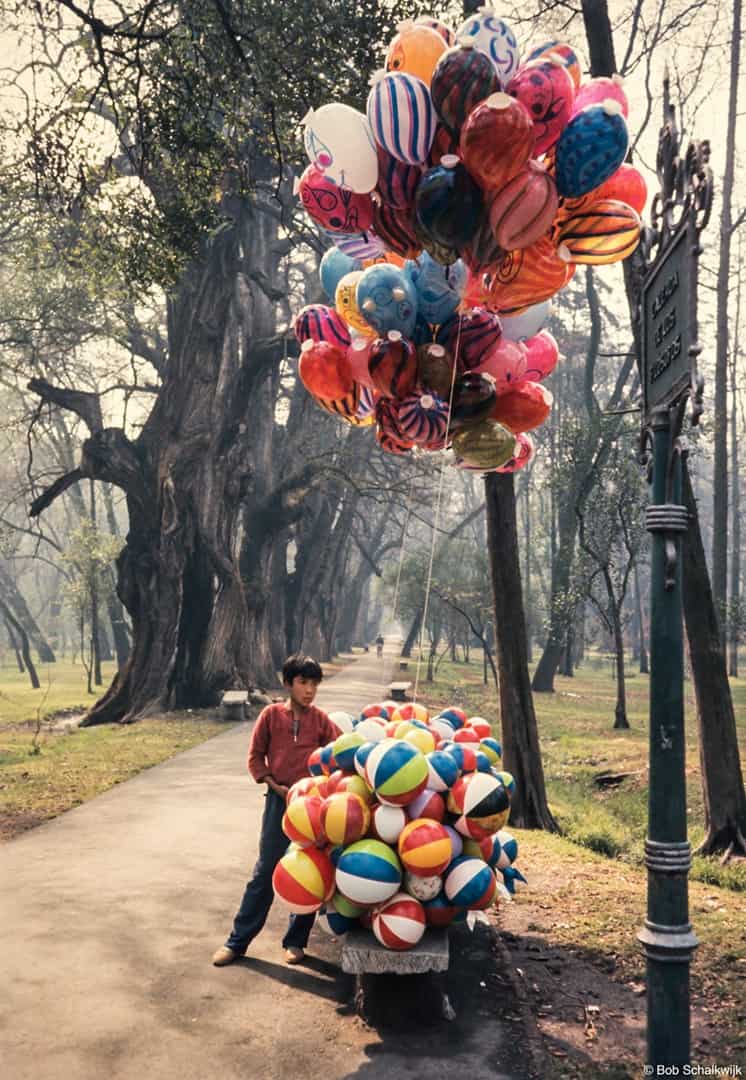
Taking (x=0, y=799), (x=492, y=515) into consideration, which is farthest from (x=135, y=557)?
(x=492, y=515)

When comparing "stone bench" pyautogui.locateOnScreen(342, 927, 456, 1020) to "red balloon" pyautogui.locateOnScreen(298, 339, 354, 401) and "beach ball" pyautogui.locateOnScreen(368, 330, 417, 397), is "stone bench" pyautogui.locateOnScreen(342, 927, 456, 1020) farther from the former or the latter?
"red balloon" pyautogui.locateOnScreen(298, 339, 354, 401)

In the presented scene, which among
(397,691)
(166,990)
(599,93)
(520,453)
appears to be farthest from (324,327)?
(397,691)

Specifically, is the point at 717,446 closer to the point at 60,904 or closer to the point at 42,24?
the point at 42,24

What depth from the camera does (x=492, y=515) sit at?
9156 mm

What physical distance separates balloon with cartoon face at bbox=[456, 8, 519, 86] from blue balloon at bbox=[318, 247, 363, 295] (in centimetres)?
156

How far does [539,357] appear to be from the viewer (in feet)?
20.7

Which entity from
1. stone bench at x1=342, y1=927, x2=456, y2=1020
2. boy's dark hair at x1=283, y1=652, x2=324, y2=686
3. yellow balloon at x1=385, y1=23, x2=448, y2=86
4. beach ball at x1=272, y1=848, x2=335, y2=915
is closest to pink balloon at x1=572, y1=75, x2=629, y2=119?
yellow balloon at x1=385, y1=23, x2=448, y2=86

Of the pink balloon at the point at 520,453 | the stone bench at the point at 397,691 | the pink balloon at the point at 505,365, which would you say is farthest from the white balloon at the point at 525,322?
the stone bench at the point at 397,691

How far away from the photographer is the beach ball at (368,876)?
4.37 m

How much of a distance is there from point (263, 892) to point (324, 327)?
11.1 ft

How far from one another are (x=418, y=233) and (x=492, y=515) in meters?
4.20

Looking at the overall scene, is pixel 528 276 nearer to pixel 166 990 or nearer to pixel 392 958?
pixel 392 958

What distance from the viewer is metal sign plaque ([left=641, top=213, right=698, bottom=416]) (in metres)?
3.06

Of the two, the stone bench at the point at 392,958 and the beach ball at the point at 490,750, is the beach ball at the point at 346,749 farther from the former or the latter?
the stone bench at the point at 392,958
